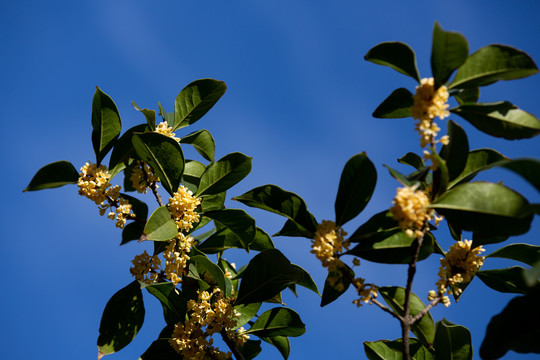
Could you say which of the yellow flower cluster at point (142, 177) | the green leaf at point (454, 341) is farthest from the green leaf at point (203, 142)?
the green leaf at point (454, 341)

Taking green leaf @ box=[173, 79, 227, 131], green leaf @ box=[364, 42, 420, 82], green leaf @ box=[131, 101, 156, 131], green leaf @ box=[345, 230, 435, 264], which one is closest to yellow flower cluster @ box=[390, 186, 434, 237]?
green leaf @ box=[345, 230, 435, 264]

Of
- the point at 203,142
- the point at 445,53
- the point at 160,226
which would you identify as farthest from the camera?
the point at 203,142

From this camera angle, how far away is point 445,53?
6.15ft

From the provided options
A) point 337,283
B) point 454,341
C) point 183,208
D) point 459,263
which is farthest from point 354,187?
point 454,341

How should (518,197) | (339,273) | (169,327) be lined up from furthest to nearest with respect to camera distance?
(169,327), (339,273), (518,197)

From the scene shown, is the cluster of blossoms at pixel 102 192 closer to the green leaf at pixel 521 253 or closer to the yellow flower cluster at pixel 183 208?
the yellow flower cluster at pixel 183 208

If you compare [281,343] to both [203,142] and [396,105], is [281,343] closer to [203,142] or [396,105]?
[203,142]

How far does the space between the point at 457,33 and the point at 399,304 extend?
140 centimetres

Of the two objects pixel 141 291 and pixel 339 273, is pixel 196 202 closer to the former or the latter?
pixel 141 291

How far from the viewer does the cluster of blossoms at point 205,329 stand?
241cm

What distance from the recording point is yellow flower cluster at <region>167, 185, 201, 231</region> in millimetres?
2477

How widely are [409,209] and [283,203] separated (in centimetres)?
64

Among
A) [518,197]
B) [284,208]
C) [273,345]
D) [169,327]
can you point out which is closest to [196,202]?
[284,208]

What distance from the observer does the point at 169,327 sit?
8.98 feet
